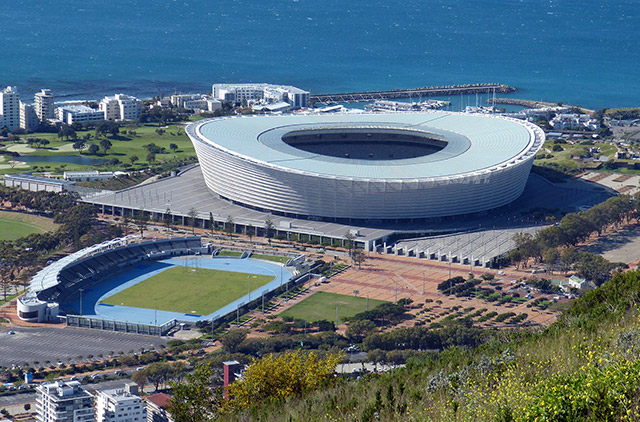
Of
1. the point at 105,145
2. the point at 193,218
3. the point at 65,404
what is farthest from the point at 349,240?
the point at 105,145

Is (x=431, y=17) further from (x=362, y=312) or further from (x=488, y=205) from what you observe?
(x=362, y=312)

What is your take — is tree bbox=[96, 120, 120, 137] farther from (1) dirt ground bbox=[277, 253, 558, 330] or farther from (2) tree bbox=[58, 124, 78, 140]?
(1) dirt ground bbox=[277, 253, 558, 330]

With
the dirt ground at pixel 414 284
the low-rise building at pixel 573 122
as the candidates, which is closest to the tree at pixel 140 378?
the dirt ground at pixel 414 284

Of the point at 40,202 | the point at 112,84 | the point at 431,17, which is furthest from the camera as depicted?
the point at 431,17

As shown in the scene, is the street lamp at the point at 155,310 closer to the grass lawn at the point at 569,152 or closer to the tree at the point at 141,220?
the tree at the point at 141,220

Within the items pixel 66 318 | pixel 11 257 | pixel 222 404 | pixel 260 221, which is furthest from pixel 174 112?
pixel 222 404

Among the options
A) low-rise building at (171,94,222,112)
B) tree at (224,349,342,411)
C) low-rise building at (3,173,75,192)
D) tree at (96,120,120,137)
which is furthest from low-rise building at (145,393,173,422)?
low-rise building at (171,94,222,112)
